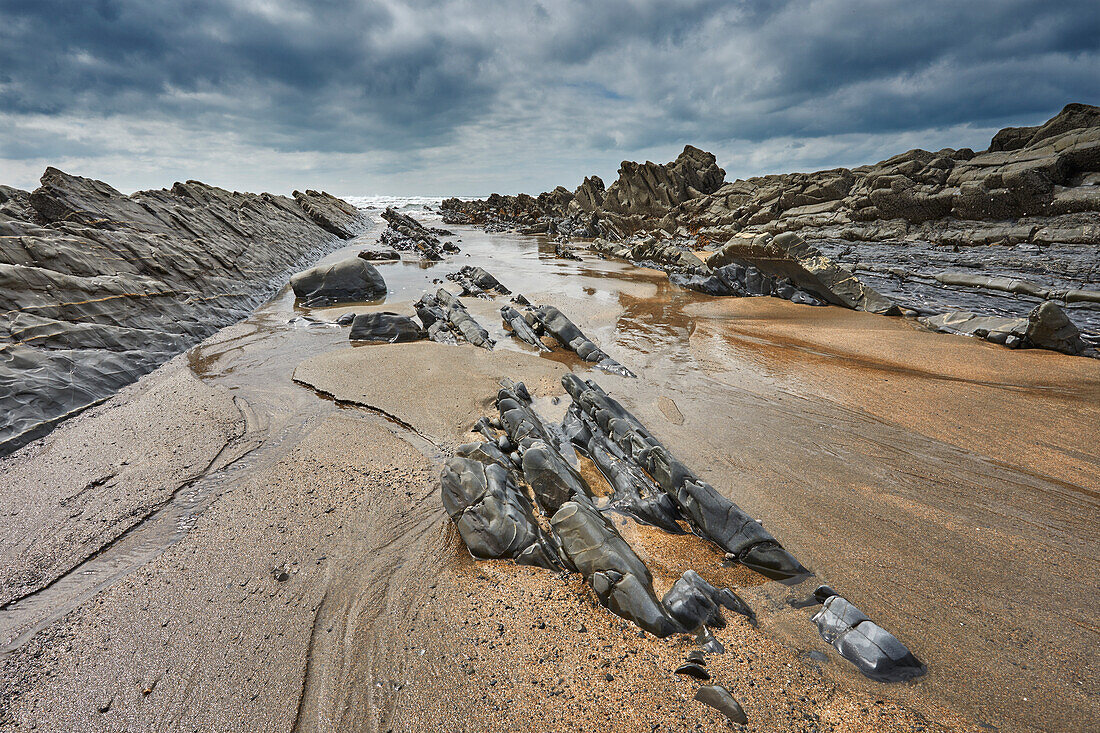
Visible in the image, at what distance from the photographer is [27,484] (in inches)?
183

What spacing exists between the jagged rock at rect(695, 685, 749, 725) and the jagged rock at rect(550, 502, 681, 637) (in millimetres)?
433

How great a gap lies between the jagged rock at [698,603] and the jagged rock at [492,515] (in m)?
1.02

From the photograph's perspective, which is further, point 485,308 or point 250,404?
point 485,308

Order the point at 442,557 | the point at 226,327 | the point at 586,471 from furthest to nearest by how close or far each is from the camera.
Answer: the point at 226,327
the point at 586,471
the point at 442,557

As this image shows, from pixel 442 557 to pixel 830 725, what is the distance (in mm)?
2973

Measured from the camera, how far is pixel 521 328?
11.2 m

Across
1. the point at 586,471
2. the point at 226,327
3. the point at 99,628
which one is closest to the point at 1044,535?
the point at 586,471

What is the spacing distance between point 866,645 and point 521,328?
9349mm

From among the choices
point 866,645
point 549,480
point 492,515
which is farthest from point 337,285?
point 866,645

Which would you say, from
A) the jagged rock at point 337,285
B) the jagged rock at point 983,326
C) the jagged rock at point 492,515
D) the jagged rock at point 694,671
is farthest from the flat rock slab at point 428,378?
the jagged rock at point 983,326

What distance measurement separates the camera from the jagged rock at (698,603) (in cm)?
303

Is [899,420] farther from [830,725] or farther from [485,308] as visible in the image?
[485,308]

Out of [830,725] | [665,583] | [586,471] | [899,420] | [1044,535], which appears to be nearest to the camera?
[830,725]

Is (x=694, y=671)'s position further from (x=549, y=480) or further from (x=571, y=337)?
(x=571, y=337)
